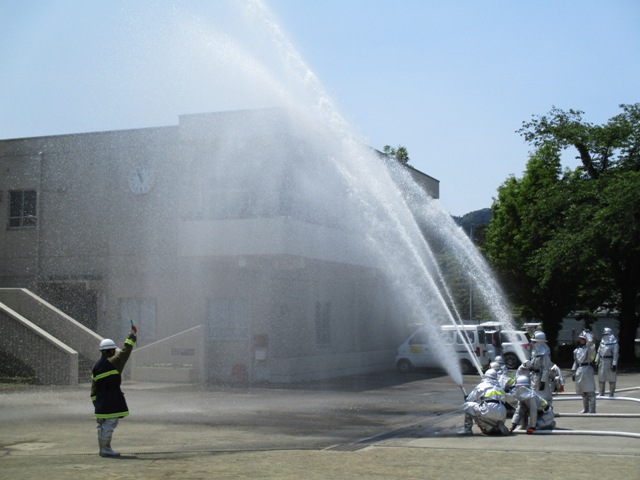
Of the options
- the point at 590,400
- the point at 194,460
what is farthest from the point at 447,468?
the point at 590,400

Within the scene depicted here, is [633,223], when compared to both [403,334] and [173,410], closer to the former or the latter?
[403,334]

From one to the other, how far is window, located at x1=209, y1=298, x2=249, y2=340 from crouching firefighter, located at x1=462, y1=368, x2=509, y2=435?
1438 cm

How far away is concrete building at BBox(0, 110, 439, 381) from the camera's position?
26750 mm

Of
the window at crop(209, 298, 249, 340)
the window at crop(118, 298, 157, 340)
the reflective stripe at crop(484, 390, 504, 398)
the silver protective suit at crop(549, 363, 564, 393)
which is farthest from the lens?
the window at crop(118, 298, 157, 340)

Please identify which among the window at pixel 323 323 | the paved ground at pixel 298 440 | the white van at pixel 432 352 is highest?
the window at pixel 323 323

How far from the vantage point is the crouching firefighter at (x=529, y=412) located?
14.0 m

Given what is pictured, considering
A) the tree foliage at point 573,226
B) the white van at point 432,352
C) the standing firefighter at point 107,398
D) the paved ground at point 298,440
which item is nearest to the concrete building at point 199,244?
the white van at point 432,352

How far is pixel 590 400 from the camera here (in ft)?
56.5

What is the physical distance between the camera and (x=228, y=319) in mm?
27859

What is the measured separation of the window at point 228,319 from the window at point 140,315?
8.35 feet

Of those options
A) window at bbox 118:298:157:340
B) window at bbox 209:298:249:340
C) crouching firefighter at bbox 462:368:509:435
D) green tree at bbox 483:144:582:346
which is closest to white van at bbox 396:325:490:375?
green tree at bbox 483:144:582:346

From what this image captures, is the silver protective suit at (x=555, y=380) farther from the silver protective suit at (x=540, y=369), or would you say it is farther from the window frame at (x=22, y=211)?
the window frame at (x=22, y=211)

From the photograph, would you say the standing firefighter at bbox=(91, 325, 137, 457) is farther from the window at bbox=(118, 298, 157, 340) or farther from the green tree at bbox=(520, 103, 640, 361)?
the green tree at bbox=(520, 103, 640, 361)

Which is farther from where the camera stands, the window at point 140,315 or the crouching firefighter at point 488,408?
the window at point 140,315
